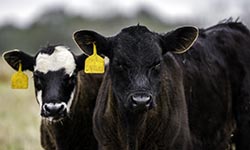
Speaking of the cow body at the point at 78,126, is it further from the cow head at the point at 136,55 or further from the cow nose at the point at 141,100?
the cow nose at the point at 141,100

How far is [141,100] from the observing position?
7.68 meters

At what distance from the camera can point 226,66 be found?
32.9 ft

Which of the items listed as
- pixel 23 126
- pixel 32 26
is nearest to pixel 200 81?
pixel 23 126

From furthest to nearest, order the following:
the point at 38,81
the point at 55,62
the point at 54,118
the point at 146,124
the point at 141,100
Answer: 1. the point at 55,62
2. the point at 38,81
3. the point at 54,118
4. the point at 146,124
5. the point at 141,100

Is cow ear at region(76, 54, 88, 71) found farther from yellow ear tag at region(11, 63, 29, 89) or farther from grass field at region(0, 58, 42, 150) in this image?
grass field at region(0, 58, 42, 150)

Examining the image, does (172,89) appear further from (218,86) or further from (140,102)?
(140,102)

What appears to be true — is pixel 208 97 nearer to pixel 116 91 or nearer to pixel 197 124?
pixel 197 124

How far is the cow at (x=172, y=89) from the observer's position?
817cm

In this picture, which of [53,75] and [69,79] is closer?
[53,75]

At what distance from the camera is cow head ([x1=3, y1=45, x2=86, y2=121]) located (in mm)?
8969

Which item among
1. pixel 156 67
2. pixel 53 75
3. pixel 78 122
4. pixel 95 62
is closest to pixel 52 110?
pixel 53 75

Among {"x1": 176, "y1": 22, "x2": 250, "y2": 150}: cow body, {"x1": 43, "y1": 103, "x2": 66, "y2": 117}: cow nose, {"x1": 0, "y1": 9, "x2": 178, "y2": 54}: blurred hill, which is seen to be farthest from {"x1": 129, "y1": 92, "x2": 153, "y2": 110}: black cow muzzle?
{"x1": 0, "y1": 9, "x2": 178, "y2": 54}: blurred hill

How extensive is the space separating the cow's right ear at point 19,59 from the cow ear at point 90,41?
1.17 m

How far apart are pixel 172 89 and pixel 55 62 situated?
1652 mm
